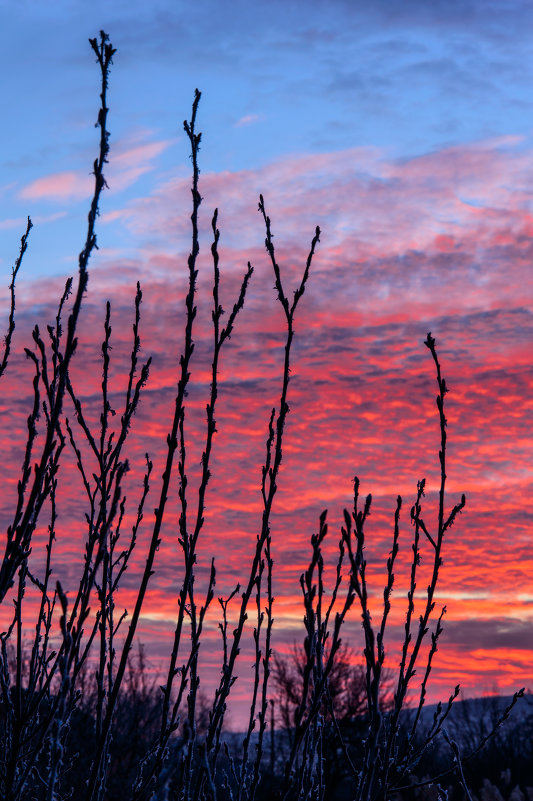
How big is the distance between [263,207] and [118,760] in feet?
124

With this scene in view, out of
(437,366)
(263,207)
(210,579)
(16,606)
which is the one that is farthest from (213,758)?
(263,207)

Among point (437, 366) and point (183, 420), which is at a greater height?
point (437, 366)

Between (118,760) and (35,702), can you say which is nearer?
(35,702)

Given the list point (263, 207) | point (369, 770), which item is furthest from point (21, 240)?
point (369, 770)

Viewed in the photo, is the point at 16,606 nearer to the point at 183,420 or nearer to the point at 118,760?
the point at 183,420

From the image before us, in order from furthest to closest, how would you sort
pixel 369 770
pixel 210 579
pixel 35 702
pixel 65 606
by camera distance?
pixel 210 579, pixel 35 702, pixel 369 770, pixel 65 606

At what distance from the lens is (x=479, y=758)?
3391 centimetres

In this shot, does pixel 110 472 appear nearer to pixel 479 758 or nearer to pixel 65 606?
pixel 65 606

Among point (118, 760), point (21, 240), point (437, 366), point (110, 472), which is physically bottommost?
point (118, 760)

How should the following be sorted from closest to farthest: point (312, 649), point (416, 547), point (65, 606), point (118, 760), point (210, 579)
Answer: point (65, 606), point (312, 649), point (210, 579), point (416, 547), point (118, 760)

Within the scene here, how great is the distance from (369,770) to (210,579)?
38.2 inches

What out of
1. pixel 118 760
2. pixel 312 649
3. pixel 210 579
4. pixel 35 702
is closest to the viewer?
pixel 312 649

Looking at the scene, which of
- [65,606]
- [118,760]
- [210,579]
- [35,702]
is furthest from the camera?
[118,760]

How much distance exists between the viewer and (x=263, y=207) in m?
3.35
